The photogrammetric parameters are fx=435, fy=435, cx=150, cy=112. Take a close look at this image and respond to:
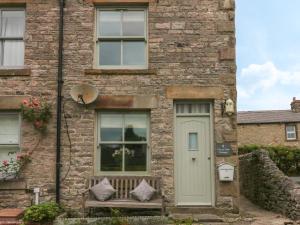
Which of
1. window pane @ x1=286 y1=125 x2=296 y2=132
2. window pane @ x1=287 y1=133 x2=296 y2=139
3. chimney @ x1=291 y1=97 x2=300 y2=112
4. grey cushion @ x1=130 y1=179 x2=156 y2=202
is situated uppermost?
chimney @ x1=291 y1=97 x2=300 y2=112

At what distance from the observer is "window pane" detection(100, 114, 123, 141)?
10.7 m

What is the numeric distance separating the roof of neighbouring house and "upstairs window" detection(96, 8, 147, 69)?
22115mm

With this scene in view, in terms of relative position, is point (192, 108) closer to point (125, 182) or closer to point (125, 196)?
point (125, 182)

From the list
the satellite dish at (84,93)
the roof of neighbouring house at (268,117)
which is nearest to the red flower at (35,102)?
the satellite dish at (84,93)

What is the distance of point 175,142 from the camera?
10609mm

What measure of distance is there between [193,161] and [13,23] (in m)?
5.77

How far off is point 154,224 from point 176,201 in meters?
1.83

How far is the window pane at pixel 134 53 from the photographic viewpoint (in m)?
11.0

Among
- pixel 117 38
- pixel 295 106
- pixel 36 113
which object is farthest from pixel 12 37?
pixel 295 106

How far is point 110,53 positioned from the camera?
11.0m

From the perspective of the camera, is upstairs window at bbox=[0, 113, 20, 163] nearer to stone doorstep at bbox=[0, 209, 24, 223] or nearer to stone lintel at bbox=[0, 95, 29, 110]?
stone lintel at bbox=[0, 95, 29, 110]

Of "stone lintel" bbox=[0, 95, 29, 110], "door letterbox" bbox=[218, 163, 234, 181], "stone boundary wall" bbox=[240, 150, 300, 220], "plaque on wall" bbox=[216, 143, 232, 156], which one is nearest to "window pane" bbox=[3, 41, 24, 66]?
"stone lintel" bbox=[0, 95, 29, 110]

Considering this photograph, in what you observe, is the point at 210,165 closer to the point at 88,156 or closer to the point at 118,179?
the point at 118,179

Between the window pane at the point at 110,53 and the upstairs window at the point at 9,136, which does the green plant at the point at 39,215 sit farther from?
the window pane at the point at 110,53
